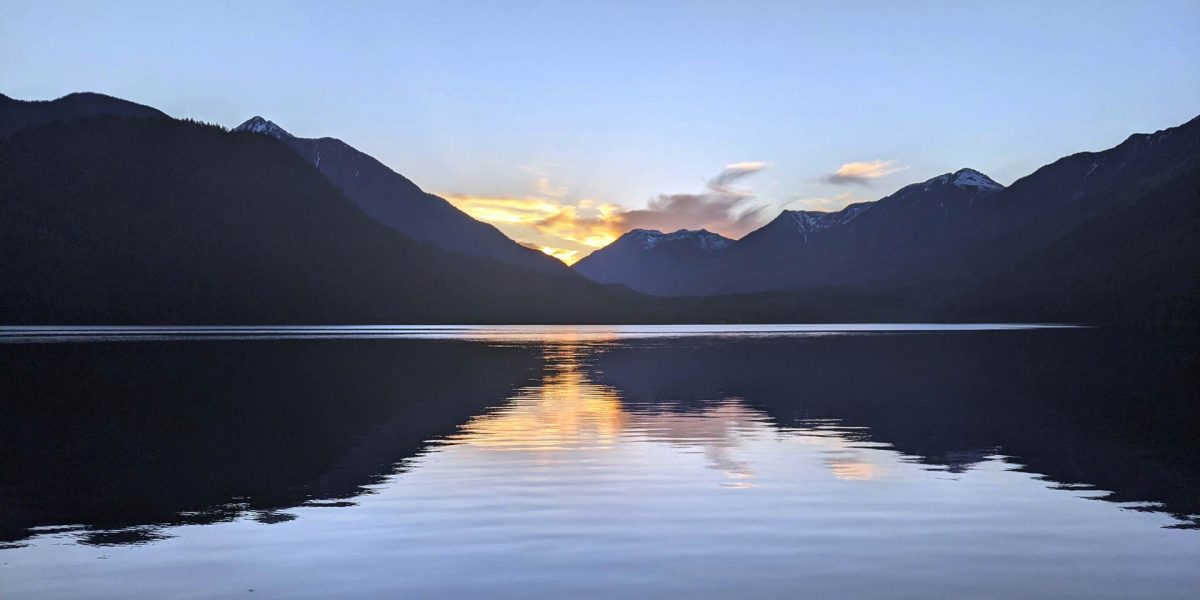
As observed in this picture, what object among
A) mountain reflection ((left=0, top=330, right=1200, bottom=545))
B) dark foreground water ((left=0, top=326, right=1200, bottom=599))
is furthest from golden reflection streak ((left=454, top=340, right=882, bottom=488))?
dark foreground water ((left=0, top=326, right=1200, bottom=599))

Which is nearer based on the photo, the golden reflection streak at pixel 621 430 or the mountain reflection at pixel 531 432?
the mountain reflection at pixel 531 432

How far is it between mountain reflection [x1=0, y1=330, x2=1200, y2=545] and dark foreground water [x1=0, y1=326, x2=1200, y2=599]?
0.20 metres

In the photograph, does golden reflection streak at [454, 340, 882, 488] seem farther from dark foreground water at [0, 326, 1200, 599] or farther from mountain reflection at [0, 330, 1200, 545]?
dark foreground water at [0, 326, 1200, 599]

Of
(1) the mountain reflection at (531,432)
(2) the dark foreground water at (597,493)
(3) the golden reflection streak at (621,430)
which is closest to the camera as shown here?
(2) the dark foreground water at (597,493)

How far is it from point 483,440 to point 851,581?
21960 mm

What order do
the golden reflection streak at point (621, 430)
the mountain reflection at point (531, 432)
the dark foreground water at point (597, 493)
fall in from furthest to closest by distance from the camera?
the golden reflection streak at point (621, 430) < the mountain reflection at point (531, 432) < the dark foreground water at point (597, 493)

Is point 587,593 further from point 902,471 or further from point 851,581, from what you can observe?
point 902,471

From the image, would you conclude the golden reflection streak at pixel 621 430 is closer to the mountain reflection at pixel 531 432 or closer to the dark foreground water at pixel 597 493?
the mountain reflection at pixel 531 432

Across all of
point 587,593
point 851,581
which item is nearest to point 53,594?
point 587,593

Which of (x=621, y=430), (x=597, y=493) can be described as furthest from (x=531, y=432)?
(x=597, y=493)

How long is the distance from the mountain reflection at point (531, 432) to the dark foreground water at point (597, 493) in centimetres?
20

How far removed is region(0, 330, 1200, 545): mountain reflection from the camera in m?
27.0

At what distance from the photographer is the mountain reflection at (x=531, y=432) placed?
27.0 m

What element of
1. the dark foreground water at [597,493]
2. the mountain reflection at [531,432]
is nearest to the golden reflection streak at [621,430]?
the mountain reflection at [531,432]
